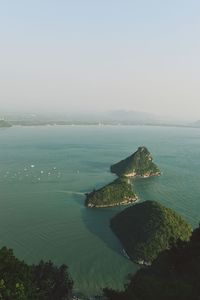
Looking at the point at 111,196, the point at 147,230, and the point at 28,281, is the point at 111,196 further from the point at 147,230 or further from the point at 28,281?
the point at 28,281

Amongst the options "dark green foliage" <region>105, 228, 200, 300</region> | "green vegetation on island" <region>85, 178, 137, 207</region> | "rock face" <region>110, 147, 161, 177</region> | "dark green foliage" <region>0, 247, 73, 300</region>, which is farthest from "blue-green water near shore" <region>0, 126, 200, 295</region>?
"dark green foliage" <region>105, 228, 200, 300</region>

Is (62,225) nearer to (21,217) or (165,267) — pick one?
(21,217)

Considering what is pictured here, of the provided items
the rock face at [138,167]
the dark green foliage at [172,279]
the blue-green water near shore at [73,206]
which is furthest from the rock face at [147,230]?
the rock face at [138,167]

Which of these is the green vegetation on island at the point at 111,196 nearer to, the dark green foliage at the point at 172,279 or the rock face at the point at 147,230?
the rock face at the point at 147,230

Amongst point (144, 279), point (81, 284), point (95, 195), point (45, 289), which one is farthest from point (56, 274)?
point (95, 195)

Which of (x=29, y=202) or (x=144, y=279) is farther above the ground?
(x=144, y=279)

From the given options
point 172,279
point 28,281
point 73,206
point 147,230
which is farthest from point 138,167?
point 28,281
